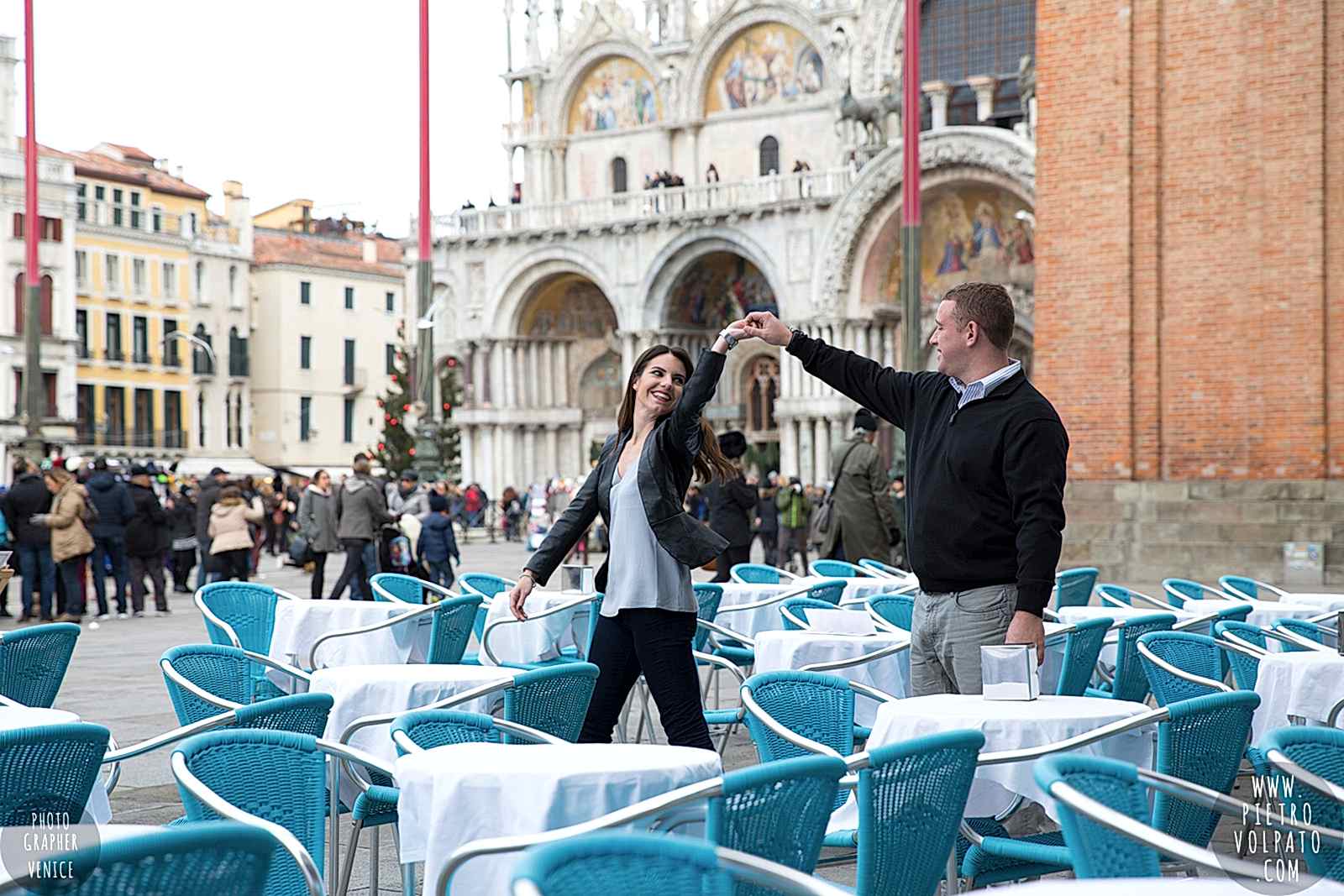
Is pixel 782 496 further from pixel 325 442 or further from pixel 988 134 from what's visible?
pixel 325 442

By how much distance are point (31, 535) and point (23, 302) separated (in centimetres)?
4122

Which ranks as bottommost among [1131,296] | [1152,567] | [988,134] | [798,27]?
[1152,567]

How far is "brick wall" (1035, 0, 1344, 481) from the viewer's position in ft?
58.6

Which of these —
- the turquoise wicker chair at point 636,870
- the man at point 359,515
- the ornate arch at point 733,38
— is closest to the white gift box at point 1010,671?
the turquoise wicker chair at point 636,870

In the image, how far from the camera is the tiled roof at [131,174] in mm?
61281

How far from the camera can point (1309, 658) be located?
644 centimetres

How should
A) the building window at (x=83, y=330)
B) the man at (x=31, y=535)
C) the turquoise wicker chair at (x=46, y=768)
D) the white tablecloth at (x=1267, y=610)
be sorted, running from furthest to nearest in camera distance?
the building window at (x=83, y=330), the man at (x=31, y=535), the white tablecloth at (x=1267, y=610), the turquoise wicker chair at (x=46, y=768)

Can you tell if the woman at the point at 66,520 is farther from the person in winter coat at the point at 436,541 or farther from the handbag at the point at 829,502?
the handbag at the point at 829,502

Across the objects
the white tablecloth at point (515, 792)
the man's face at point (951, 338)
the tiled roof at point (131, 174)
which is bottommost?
the white tablecloth at point (515, 792)

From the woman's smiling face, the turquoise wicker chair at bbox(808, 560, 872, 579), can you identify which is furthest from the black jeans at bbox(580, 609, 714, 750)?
the turquoise wicker chair at bbox(808, 560, 872, 579)

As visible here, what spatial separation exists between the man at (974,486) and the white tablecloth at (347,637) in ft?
11.1

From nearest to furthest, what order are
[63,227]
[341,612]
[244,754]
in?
[244,754] → [341,612] → [63,227]

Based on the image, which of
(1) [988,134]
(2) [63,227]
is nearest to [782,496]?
(1) [988,134]

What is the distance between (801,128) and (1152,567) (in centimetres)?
2962
